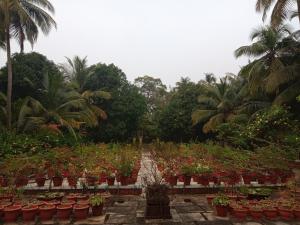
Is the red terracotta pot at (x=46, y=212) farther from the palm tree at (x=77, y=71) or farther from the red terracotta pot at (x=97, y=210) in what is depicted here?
the palm tree at (x=77, y=71)

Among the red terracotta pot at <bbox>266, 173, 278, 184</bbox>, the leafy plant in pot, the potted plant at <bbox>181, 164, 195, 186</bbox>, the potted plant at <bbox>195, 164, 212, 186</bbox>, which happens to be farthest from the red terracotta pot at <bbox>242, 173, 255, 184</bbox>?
the leafy plant in pot

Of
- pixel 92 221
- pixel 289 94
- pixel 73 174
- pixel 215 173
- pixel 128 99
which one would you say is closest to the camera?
pixel 92 221

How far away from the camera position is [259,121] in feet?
45.5

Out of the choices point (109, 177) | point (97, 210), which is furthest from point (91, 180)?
point (97, 210)

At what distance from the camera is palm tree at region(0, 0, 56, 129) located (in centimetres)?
1440

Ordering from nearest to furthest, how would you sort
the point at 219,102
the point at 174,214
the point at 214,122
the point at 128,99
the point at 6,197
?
the point at 174,214, the point at 6,197, the point at 214,122, the point at 219,102, the point at 128,99

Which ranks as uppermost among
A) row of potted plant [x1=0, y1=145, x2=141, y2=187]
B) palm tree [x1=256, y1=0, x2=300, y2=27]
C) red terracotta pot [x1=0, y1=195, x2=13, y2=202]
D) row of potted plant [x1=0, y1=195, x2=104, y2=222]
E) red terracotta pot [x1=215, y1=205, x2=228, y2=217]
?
palm tree [x1=256, y1=0, x2=300, y2=27]

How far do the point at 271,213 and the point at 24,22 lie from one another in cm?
1257

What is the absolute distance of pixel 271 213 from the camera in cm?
662

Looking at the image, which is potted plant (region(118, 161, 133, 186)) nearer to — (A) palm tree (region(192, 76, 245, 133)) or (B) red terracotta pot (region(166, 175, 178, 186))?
(B) red terracotta pot (region(166, 175, 178, 186))

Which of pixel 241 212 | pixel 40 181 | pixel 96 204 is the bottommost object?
pixel 241 212

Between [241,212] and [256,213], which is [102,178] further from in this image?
[256,213]

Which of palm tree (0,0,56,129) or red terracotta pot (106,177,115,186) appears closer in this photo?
red terracotta pot (106,177,115,186)

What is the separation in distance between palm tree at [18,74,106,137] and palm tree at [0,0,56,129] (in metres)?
1.01
